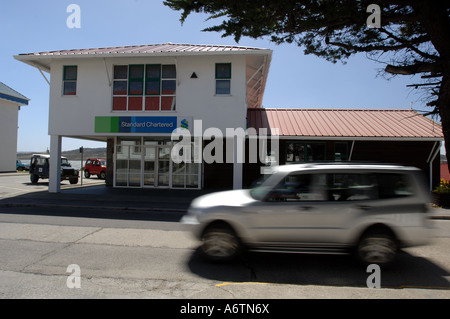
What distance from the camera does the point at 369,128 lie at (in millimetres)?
15305

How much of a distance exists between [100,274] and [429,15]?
29.3ft

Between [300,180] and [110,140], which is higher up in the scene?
[110,140]

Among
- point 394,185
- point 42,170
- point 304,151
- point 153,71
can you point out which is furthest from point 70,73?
point 394,185

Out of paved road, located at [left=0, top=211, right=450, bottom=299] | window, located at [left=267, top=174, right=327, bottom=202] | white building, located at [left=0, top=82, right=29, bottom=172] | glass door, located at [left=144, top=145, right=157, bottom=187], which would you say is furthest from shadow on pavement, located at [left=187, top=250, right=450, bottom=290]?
white building, located at [left=0, top=82, right=29, bottom=172]

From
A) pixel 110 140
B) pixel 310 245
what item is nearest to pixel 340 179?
pixel 310 245

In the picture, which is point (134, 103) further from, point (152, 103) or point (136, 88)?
point (152, 103)

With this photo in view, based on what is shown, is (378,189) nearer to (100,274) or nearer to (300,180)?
(300,180)

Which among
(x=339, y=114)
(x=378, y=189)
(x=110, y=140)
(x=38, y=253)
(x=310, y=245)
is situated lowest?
(x=38, y=253)

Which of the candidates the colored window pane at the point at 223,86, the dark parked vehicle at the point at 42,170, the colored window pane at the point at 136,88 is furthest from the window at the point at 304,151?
the dark parked vehicle at the point at 42,170

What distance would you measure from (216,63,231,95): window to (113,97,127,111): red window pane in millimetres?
4781

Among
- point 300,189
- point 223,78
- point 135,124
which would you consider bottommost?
point 300,189

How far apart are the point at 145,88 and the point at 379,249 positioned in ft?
41.7

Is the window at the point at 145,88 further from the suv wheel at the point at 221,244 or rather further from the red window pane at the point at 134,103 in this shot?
the suv wheel at the point at 221,244

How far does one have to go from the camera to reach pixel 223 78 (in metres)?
13.8
